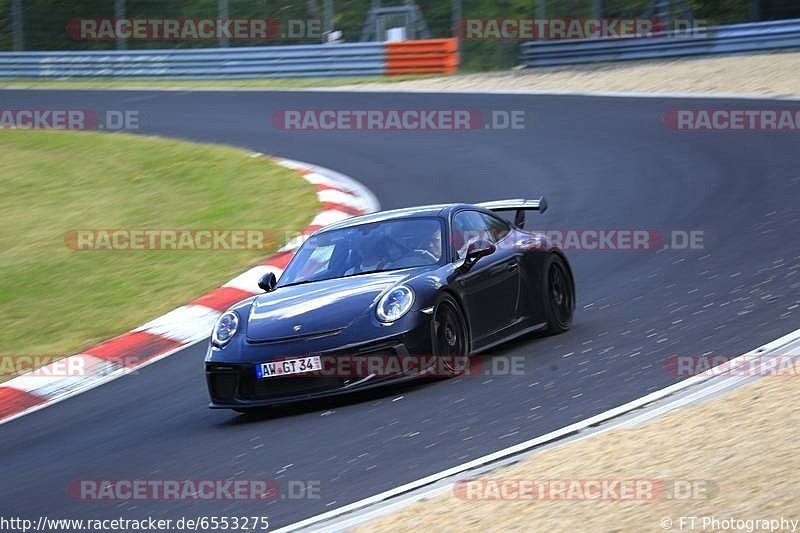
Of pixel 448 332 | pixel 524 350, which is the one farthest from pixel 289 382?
pixel 524 350

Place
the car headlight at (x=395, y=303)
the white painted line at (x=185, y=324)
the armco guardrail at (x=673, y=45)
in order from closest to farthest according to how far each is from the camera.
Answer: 1. the car headlight at (x=395, y=303)
2. the white painted line at (x=185, y=324)
3. the armco guardrail at (x=673, y=45)

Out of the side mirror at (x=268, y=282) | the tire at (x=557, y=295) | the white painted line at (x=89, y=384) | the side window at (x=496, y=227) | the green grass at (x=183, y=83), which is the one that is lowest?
the white painted line at (x=89, y=384)

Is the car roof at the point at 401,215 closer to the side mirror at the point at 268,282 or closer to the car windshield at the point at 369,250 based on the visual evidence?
the car windshield at the point at 369,250

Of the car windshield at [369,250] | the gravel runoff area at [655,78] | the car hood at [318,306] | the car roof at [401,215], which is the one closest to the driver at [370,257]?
the car windshield at [369,250]

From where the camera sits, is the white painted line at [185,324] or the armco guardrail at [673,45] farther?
the armco guardrail at [673,45]

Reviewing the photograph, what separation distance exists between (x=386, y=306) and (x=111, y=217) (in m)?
7.52

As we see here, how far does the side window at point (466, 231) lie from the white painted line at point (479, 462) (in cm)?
215

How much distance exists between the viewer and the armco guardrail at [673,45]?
24.0m

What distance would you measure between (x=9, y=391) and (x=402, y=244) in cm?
302

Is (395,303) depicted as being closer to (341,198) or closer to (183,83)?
(341,198)

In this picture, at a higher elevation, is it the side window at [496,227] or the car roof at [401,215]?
the car roof at [401,215]

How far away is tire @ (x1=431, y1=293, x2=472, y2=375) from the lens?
820 centimetres

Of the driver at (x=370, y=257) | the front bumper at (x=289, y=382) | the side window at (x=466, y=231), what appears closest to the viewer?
the front bumper at (x=289, y=382)

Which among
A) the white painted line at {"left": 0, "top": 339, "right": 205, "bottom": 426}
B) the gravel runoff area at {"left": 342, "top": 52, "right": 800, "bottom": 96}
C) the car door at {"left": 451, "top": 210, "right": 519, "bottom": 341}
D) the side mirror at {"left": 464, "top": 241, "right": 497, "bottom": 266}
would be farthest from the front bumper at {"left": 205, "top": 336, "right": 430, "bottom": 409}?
the gravel runoff area at {"left": 342, "top": 52, "right": 800, "bottom": 96}
